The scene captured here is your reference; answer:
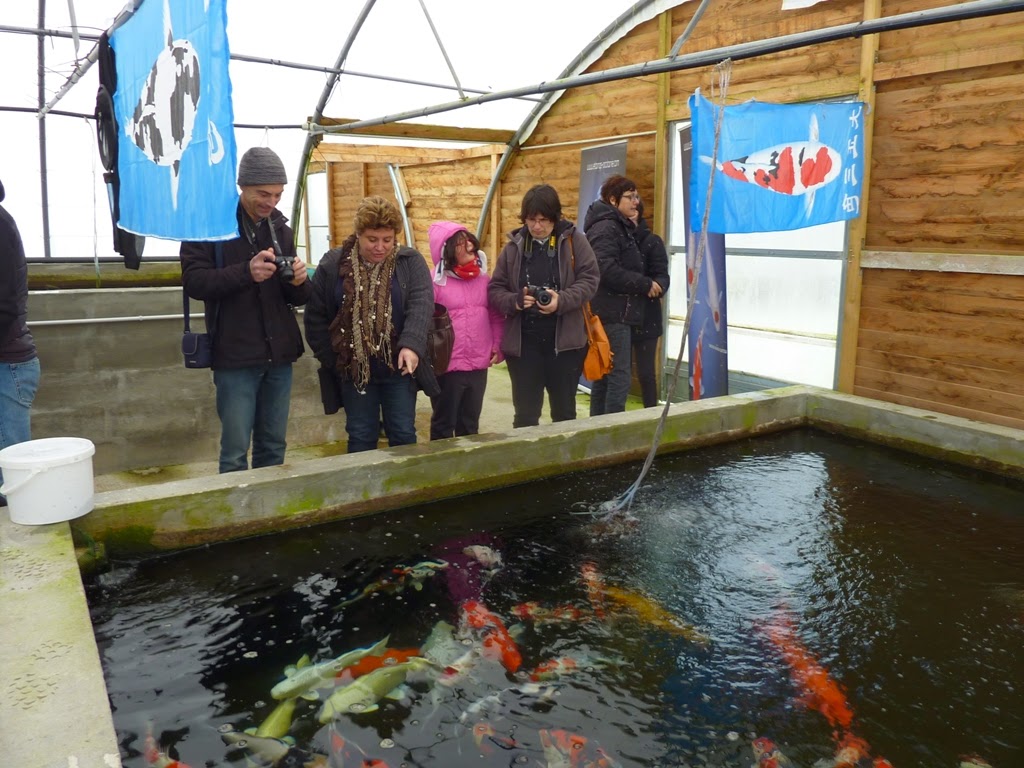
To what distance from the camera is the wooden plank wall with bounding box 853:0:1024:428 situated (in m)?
5.26

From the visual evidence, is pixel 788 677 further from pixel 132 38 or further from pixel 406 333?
pixel 132 38

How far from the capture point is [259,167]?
365cm

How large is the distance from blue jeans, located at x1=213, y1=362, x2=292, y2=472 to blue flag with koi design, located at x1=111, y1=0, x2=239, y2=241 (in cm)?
75

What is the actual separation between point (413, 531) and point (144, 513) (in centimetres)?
113

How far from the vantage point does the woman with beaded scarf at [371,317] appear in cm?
395

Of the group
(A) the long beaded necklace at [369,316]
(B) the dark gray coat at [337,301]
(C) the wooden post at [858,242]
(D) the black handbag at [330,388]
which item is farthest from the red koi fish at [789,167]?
(D) the black handbag at [330,388]

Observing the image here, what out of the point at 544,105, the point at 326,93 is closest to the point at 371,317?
Answer: the point at 326,93

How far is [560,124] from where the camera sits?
8656mm

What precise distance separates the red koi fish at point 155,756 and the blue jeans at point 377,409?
6.74 ft

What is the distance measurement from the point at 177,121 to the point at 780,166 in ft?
12.6

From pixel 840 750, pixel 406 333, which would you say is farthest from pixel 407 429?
pixel 840 750

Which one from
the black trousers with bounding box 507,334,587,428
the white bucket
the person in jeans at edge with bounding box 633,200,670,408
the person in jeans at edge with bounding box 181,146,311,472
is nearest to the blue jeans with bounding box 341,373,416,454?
the person in jeans at edge with bounding box 181,146,311,472

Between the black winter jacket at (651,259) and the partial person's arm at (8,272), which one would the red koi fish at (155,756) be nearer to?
the partial person's arm at (8,272)

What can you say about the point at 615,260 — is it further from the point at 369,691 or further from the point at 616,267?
the point at 369,691
